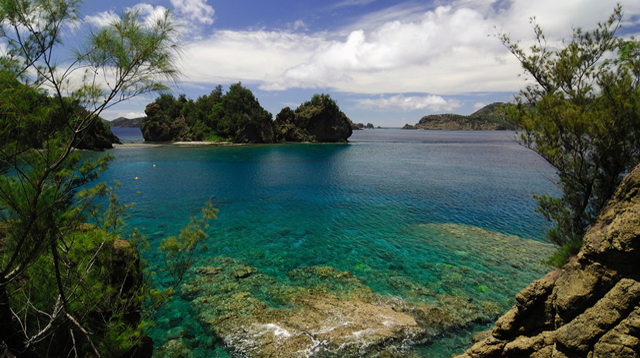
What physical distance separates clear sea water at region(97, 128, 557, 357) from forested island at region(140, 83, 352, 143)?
211ft

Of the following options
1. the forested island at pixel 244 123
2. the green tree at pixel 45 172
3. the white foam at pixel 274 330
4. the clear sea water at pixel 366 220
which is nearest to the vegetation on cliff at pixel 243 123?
the forested island at pixel 244 123

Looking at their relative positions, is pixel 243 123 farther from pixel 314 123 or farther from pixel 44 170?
pixel 44 170

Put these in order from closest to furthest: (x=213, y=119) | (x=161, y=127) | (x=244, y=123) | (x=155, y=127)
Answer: (x=244, y=123)
(x=213, y=119)
(x=155, y=127)
(x=161, y=127)

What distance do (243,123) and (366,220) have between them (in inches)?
3718

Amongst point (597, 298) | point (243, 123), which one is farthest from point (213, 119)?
point (597, 298)

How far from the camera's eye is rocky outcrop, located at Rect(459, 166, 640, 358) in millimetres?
5992

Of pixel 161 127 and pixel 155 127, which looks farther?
pixel 161 127

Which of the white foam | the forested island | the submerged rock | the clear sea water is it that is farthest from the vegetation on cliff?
the white foam

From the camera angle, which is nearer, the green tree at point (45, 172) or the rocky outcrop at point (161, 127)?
the green tree at point (45, 172)

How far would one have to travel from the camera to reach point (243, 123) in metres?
112

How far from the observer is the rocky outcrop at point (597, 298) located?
599cm

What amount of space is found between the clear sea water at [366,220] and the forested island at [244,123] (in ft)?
211

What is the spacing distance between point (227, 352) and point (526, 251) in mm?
20160

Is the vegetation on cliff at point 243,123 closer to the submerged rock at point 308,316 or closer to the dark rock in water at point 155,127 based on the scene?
the dark rock in water at point 155,127
